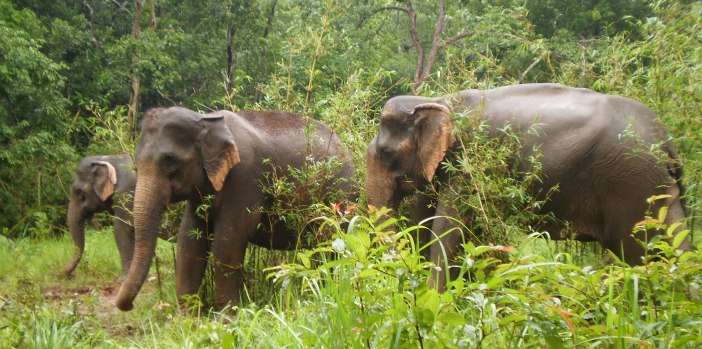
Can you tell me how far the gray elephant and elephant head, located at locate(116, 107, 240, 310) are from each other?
133 inches

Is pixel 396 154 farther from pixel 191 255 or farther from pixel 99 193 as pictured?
pixel 99 193

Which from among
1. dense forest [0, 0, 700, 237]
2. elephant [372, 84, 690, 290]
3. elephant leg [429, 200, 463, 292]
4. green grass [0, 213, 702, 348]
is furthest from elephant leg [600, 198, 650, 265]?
green grass [0, 213, 702, 348]

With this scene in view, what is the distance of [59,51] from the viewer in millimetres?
17391

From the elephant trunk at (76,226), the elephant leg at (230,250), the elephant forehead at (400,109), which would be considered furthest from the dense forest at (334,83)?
the elephant trunk at (76,226)

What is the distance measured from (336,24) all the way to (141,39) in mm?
5959

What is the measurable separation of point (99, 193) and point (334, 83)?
4.43 m

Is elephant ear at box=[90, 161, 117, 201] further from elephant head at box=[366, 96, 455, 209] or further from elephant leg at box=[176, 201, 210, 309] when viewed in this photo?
elephant head at box=[366, 96, 455, 209]

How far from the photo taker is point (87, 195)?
1014 centimetres

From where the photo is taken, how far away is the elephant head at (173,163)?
6.10 metres

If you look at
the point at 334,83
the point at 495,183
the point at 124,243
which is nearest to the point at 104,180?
the point at 124,243

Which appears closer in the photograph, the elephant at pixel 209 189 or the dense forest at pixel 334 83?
the dense forest at pixel 334 83

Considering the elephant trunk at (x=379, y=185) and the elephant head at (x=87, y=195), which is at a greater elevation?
the elephant trunk at (x=379, y=185)

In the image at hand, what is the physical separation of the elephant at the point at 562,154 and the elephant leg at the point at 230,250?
1.00 meters

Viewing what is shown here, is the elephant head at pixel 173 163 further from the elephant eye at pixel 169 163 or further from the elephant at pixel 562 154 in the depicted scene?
the elephant at pixel 562 154
